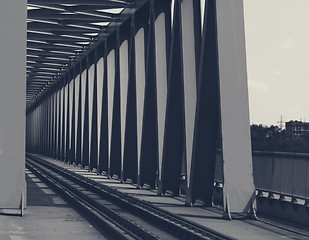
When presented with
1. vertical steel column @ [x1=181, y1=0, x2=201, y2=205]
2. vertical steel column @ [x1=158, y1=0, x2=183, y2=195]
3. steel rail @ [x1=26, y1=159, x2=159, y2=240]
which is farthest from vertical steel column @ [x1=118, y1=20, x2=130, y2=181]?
vertical steel column @ [x1=181, y1=0, x2=201, y2=205]

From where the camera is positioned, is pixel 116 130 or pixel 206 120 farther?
pixel 116 130

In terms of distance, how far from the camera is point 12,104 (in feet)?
46.5

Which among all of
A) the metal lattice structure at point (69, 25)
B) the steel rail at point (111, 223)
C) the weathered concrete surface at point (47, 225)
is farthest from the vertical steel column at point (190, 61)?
the metal lattice structure at point (69, 25)

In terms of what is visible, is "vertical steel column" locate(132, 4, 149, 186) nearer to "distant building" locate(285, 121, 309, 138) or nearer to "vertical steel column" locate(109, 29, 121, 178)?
"vertical steel column" locate(109, 29, 121, 178)

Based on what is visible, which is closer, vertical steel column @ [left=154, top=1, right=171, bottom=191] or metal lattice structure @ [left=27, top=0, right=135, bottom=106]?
vertical steel column @ [left=154, top=1, right=171, bottom=191]

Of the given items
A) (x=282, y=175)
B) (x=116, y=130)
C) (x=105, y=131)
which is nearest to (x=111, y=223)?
(x=282, y=175)

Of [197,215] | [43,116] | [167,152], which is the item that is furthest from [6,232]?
[43,116]

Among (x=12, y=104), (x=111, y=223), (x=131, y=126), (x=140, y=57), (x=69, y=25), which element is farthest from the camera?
(x=69, y=25)

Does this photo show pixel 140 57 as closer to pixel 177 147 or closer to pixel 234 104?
pixel 177 147

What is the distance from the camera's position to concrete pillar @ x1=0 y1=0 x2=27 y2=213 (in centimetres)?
1404

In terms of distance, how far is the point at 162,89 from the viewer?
821 inches

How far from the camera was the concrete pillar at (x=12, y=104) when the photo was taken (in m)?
14.0

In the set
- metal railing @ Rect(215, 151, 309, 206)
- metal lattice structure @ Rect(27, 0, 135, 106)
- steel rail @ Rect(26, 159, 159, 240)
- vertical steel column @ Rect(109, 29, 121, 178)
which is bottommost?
steel rail @ Rect(26, 159, 159, 240)

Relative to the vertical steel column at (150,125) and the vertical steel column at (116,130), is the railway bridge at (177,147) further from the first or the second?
the vertical steel column at (116,130)
